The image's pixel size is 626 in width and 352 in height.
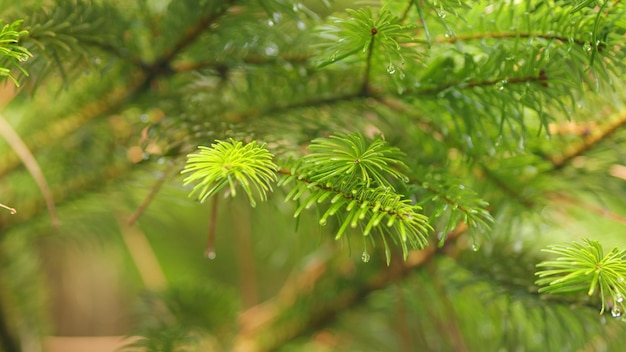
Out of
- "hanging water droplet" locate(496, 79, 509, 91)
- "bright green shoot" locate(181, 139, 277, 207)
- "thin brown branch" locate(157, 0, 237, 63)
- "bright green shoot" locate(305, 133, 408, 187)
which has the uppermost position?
"hanging water droplet" locate(496, 79, 509, 91)

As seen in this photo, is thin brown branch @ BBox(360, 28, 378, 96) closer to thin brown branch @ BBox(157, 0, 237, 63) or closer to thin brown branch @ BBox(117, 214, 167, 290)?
thin brown branch @ BBox(157, 0, 237, 63)

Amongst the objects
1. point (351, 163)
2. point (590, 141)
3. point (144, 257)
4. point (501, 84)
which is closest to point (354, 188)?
point (351, 163)

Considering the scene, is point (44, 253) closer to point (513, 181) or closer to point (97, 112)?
point (97, 112)

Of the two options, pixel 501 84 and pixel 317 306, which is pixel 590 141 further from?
pixel 317 306

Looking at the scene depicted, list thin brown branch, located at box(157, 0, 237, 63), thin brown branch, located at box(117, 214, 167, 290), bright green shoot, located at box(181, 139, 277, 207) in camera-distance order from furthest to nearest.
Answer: thin brown branch, located at box(117, 214, 167, 290)
thin brown branch, located at box(157, 0, 237, 63)
bright green shoot, located at box(181, 139, 277, 207)

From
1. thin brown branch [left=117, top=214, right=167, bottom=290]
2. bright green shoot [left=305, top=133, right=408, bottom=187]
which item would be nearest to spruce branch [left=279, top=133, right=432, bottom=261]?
bright green shoot [left=305, top=133, right=408, bottom=187]

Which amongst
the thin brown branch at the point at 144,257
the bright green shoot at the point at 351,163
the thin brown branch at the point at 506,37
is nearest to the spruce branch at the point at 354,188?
the bright green shoot at the point at 351,163

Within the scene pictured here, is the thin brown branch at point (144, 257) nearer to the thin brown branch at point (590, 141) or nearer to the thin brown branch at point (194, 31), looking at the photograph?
the thin brown branch at point (194, 31)

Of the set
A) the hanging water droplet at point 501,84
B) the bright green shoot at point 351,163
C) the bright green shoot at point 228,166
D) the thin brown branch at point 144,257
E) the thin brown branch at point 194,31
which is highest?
the hanging water droplet at point 501,84
